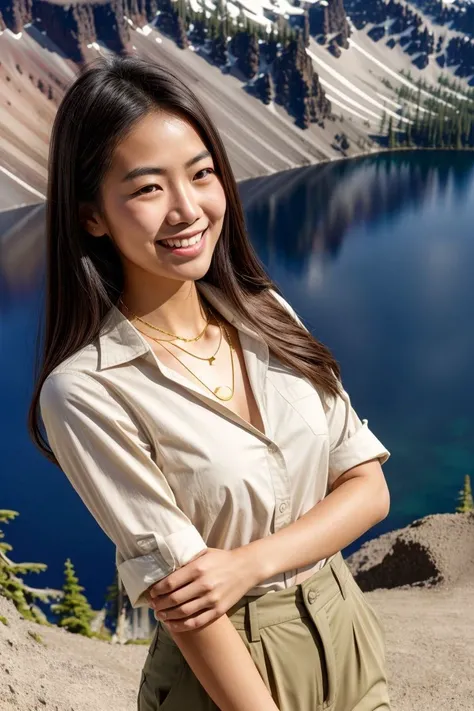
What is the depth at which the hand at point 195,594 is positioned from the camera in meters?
1.07

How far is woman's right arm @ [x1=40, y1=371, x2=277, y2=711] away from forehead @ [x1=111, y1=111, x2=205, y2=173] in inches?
12.9

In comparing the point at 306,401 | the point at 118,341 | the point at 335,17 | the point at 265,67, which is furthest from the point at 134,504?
the point at 335,17

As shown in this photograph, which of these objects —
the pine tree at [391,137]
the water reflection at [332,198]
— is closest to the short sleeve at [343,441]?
the water reflection at [332,198]

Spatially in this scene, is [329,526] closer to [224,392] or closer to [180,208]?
[224,392]

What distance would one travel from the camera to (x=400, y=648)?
4.83m

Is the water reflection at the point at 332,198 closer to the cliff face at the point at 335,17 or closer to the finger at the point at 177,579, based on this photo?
the cliff face at the point at 335,17

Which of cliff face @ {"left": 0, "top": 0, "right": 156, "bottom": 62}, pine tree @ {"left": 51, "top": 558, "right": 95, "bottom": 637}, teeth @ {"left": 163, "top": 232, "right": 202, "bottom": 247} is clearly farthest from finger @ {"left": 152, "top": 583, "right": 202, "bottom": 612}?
cliff face @ {"left": 0, "top": 0, "right": 156, "bottom": 62}

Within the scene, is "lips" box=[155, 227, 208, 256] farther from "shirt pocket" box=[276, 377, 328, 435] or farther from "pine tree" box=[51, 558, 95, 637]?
"pine tree" box=[51, 558, 95, 637]

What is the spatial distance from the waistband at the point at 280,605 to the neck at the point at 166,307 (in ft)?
1.46

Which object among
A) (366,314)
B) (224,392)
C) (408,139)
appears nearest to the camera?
(224,392)

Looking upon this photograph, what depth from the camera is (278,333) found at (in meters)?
1.37

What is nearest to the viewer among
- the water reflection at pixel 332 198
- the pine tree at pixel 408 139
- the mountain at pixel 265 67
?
the water reflection at pixel 332 198

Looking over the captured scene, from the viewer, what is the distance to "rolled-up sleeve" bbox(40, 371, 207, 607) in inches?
42.2

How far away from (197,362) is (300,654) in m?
0.48
